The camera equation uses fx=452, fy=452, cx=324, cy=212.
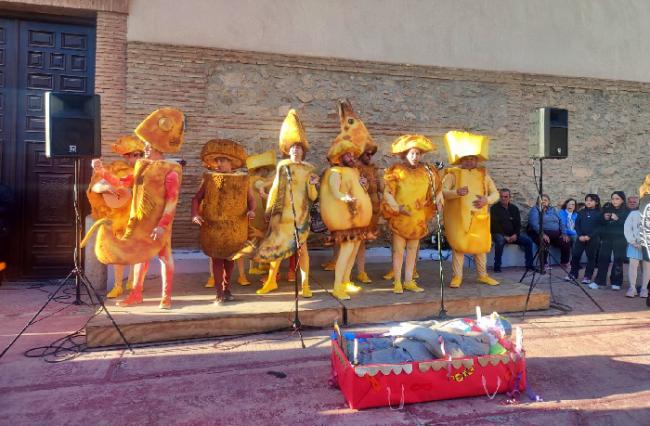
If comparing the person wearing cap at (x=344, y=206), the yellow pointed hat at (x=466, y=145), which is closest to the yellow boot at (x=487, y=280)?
the yellow pointed hat at (x=466, y=145)

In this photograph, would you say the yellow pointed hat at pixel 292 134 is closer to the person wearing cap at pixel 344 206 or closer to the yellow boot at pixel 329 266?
the person wearing cap at pixel 344 206

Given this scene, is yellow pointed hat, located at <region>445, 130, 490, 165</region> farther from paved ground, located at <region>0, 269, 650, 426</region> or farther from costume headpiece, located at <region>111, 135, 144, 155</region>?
costume headpiece, located at <region>111, 135, 144, 155</region>

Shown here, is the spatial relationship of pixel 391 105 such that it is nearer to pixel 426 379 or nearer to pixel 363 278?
pixel 363 278

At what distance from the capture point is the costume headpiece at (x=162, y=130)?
4.50 m

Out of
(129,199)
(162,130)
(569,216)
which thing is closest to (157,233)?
(129,199)

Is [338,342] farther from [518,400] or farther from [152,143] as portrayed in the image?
[152,143]

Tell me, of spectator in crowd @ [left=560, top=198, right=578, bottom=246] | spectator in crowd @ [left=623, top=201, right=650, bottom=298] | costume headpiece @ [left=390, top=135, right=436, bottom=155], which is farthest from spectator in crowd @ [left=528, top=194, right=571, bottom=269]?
costume headpiece @ [left=390, top=135, right=436, bottom=155]

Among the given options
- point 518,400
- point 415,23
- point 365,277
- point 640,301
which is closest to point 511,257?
point 640,301

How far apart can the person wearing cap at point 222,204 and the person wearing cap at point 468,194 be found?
8.20 feet

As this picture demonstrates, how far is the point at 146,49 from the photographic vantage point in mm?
7055

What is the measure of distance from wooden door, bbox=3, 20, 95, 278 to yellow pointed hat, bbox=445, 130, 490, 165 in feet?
18.8

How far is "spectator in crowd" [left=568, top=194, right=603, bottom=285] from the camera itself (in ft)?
23.3

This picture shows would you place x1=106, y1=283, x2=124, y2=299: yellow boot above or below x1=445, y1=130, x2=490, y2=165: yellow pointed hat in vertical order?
below

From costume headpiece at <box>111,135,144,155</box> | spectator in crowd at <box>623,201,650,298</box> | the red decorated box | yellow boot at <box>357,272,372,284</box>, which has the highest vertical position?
costume headpiece at <box>111,135,144,155</box>
